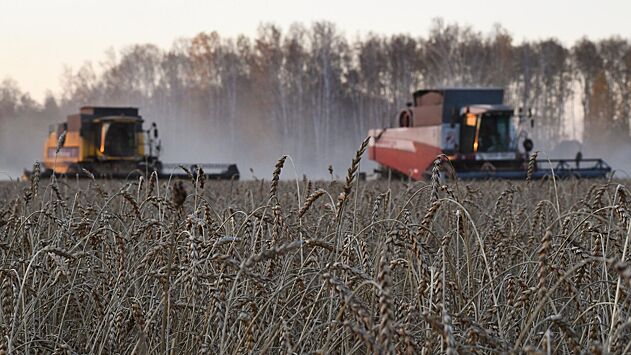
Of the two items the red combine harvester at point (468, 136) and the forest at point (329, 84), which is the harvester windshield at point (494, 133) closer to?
the red combine harvester at point (468, 136)

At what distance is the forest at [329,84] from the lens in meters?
55.4

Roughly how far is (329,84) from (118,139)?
2819 cm

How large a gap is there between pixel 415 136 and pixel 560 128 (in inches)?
1759

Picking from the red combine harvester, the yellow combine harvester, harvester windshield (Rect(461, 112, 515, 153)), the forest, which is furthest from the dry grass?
the forest

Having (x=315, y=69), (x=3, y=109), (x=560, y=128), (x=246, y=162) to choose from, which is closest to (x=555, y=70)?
(x=560, y=128)

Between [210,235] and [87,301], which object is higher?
[210,235]

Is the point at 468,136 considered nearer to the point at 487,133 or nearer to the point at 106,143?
the point at 487,133

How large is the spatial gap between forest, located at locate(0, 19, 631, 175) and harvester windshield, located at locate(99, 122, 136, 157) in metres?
21.3

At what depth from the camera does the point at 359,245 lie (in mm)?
2670

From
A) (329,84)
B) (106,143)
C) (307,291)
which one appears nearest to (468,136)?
(106,143)

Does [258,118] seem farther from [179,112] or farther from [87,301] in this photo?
[87,301]

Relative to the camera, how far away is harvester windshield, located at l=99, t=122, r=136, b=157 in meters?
27.6

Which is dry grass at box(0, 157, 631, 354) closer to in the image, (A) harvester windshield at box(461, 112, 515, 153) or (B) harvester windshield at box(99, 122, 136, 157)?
(A) harvester windshield at box(461, 112, 515, 153)

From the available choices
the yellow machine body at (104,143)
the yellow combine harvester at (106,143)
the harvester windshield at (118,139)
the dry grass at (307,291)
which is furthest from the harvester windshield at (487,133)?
the dry grass at (307,291)
